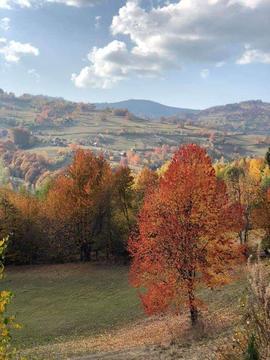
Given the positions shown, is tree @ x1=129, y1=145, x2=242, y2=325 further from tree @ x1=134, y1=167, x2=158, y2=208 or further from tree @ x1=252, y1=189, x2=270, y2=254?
tree @ x1=134, y1=167, x2=158, y2=208

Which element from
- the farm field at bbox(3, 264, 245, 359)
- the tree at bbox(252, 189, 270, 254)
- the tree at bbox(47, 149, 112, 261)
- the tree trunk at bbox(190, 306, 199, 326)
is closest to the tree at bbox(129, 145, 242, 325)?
the tree trunk at bbox(190, 306, 199, 326)

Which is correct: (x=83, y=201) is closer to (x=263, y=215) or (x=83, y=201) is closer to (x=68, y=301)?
(x=68, y=301)

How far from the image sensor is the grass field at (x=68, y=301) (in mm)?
44594

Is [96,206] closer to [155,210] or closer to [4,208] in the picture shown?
[4,208]

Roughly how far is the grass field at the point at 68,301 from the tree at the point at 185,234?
12.8 m

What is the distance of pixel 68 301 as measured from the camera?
55.1 metres

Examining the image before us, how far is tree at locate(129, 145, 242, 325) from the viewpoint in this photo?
31391 mm

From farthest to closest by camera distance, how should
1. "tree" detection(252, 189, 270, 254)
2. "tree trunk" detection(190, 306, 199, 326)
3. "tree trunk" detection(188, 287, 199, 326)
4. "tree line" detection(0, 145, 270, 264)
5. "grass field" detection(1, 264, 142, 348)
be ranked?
1. "tree line" detection(0, 145, 270, 264)
2. "tree" detection(252, 189, 270, 254)
3. "grass field" detection(1, 264, 142, 348)
4. "tree trunk" detection(190, 306, 199, 326)
5. "tree trunk" detection(188, 287, 199, 326)

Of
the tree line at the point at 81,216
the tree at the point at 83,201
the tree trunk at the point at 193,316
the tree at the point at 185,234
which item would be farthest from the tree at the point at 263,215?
the tree at the point at 185,234

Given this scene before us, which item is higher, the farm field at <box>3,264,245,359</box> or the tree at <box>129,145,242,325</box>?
the tree at <box>129,145,242,325</box>

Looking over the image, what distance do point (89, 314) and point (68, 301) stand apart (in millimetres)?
6816

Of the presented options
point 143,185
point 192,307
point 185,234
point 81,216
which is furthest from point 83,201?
point 185,234

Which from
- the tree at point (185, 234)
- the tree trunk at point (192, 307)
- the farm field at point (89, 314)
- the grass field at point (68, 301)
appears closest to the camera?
the tree at point (185, 234)

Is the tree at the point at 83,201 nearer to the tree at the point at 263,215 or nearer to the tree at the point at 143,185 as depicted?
the tree at the point at 143,185
